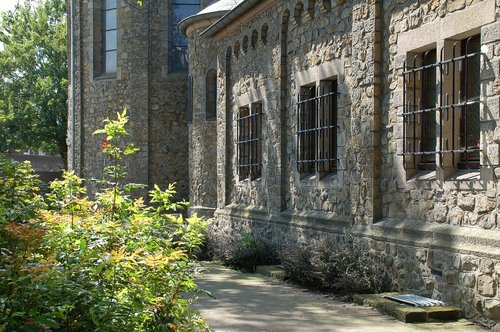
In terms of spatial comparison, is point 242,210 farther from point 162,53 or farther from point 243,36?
point 162,53

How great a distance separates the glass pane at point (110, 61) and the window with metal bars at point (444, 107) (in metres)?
17.8

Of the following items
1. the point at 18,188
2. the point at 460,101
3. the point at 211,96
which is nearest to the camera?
the point at 18,188

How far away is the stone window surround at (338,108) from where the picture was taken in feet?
34.2

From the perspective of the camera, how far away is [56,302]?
402 centimetres

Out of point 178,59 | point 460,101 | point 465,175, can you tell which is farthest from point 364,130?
point 178,59

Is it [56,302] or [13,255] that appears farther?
[13,255]

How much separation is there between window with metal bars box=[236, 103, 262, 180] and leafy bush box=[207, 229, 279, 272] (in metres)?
1.43

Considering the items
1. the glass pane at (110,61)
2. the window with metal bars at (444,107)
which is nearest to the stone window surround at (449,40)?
the window with metal bars at (444,107)

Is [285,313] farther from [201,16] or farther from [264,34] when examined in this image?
[201,16]

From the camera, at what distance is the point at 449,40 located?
25.8 ft

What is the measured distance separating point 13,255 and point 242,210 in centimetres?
1034

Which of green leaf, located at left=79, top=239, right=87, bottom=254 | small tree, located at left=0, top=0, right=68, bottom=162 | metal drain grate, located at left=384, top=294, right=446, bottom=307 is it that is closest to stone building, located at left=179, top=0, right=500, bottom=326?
metal drain grate, located at left=384, top=294, right=446, bottom=307

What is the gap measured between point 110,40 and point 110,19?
2.54 ft

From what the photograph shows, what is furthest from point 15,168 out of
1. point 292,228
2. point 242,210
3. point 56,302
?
point 242,210
